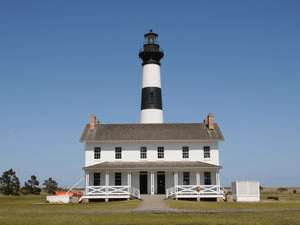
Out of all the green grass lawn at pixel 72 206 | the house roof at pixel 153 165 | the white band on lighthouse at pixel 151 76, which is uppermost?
the white band on lighthouse at pixel 151 76

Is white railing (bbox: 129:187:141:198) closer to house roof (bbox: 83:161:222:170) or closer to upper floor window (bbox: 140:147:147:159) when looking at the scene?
house roof (bbox: 83:161:222:170)

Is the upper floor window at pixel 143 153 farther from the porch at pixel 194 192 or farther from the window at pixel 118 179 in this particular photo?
the porch at pixel 194 192

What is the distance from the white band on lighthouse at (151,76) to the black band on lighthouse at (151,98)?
60 cm

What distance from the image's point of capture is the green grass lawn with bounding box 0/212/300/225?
1608 centimetres

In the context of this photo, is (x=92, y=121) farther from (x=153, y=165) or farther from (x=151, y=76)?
(x=151, y=76)

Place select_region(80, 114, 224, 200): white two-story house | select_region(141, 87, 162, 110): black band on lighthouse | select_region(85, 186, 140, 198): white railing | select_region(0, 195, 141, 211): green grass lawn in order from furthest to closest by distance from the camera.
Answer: select_region(141, 87, 162, 110): black band on lighthouse → select_region(80, 114, 224, 200): white two-story house → select_region(85, 186, 140, 198): white railing → select_region(0, 195, 141, 211): green grass lawn

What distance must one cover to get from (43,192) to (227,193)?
30322 millimetres

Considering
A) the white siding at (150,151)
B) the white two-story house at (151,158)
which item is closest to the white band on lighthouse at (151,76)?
the white two-story house at (151,158)

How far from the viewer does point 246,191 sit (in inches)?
1213

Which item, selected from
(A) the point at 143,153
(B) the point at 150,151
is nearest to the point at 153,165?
(B) the point at 150,151

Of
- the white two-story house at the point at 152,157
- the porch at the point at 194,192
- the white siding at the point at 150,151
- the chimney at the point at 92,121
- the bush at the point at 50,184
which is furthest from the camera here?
the bush at the point at 50,184

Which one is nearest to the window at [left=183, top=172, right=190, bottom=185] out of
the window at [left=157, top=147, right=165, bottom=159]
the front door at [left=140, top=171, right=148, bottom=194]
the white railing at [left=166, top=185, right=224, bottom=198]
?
the white railing at [left=166, top=185, right=224, bottom=198]

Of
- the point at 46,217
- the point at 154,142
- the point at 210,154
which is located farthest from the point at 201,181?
the point at 46,217

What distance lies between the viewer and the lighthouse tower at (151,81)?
41656 mm
